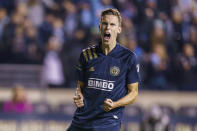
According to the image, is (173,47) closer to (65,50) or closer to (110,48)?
(65,50)

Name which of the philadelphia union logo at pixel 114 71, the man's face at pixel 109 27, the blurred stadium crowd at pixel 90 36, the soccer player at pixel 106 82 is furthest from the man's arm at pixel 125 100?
the blurred stadium crowd at pixel 90 36

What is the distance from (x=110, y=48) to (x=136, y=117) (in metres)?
6.41

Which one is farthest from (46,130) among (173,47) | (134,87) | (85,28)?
(134,87)

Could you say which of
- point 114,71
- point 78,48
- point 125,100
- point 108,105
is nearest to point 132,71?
point 114,71

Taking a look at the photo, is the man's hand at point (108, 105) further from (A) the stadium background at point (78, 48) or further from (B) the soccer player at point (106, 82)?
(A) the stadium background at point (78, 48)

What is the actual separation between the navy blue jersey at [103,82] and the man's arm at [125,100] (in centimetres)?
5

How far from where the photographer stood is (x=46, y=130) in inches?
444

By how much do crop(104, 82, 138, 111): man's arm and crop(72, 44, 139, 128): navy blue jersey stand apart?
5 centimetres

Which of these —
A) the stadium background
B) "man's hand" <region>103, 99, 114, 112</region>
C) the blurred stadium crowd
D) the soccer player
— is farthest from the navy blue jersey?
the blurred stadium crowd

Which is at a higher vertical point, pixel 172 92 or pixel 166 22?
pixel 166 22

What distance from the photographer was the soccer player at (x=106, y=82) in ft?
16.6

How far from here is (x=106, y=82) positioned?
509cm

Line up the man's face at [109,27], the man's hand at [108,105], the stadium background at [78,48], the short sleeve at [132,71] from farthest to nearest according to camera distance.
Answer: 1. the stadium background at [78,48]
2. the short sleeve at [132,71]
3. the man's face at [109,27]
4. the man's hand at [108,105]

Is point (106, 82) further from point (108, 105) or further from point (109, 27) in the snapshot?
point (109, 27)
